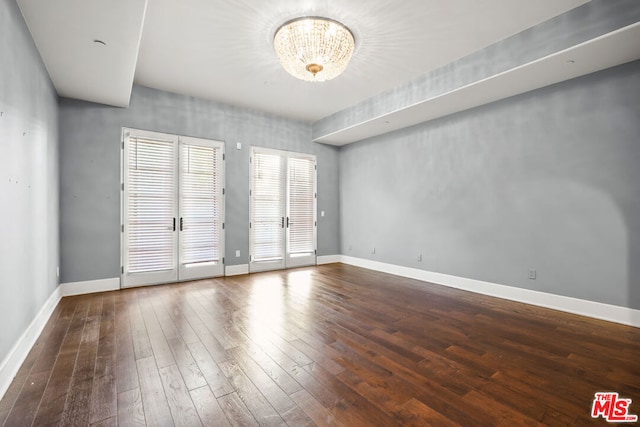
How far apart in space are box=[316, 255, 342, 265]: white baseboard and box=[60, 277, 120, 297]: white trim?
13.1 ft

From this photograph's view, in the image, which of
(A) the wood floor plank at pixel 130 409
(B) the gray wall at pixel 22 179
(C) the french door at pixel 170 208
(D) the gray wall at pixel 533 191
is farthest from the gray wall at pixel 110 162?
(A) the wood floor plank at pixel 130 409

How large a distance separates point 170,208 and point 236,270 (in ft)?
5.55

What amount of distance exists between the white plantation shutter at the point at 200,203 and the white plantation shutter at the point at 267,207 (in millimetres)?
736

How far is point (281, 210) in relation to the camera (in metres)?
6.46

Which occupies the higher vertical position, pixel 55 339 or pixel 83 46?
pixel 83 46

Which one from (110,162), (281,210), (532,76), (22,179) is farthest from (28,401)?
(532,76)

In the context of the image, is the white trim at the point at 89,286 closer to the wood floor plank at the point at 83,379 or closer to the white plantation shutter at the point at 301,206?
the wood floor plank at the point at 83,379

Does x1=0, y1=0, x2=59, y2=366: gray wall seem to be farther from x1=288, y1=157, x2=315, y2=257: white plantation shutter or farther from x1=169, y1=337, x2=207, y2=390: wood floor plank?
x1=288, y1=157, x2=315, y2=257: white plantation shutter

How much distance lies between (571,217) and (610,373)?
6.84 feet

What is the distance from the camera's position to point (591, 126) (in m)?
3.54

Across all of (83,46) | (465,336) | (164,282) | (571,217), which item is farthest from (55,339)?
(571,217)

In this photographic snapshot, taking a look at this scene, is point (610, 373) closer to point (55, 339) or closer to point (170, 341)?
point (170, 341)

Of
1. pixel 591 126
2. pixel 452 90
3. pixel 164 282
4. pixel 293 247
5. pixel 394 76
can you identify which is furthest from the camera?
pixel 293 247

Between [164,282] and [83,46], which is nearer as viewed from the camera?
[83,46]
